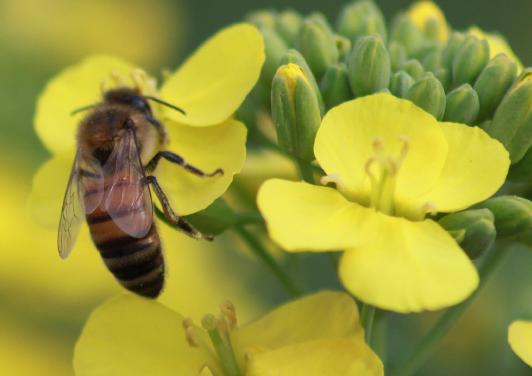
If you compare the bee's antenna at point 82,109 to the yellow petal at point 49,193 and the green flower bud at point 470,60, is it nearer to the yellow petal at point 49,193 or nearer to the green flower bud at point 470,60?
the yellow petal at point 49,193

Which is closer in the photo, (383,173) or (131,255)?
(383,173)

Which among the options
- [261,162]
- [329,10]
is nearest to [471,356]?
[261,162]

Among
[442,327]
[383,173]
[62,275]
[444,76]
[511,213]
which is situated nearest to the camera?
[383,173]

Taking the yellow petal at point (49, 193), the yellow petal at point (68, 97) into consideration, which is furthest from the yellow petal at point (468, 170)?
the yellow petal at point (68, 97)

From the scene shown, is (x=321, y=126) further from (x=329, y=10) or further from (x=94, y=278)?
(x=329, y=10)

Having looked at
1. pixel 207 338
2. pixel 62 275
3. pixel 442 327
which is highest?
pixel 207 338

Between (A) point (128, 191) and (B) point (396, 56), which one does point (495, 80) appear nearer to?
(B) point (396, 56)

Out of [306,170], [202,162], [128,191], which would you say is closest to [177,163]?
[202,162]
